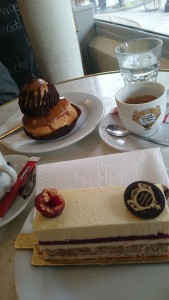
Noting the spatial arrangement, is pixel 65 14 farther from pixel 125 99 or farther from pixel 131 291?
pixel 131 291

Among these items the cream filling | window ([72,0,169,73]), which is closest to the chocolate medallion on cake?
the cream filling

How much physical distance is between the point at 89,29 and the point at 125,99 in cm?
154

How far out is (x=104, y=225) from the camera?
1.16 ft

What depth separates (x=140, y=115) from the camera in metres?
0.57

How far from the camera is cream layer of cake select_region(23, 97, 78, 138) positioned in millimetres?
657

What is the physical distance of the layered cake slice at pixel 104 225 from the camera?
0.35 metres

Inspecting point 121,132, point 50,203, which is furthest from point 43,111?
point 50,203

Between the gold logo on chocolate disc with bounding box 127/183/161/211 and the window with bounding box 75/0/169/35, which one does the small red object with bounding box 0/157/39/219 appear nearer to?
the gold logo on chocolate disc with bounding box 127/183/161/211

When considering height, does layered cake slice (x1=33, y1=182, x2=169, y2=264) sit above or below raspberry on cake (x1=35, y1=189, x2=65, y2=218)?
below

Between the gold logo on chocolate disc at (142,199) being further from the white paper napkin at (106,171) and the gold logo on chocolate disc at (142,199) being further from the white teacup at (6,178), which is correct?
the white teacup at (6,178)

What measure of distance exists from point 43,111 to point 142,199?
1.23 ft

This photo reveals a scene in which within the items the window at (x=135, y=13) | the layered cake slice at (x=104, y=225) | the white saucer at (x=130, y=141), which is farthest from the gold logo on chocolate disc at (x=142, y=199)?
the window at (x=135, y=13)

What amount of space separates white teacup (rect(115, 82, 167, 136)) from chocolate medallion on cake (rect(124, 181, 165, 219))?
8.8 inches

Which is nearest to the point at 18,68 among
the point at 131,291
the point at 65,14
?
the point at 65,14
